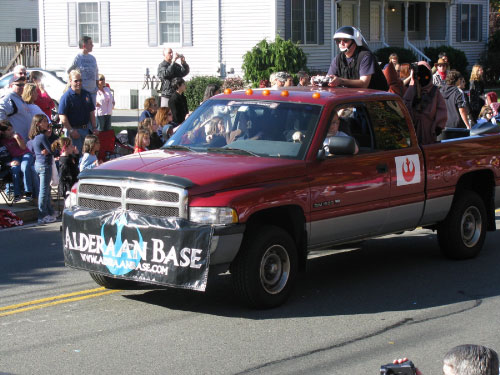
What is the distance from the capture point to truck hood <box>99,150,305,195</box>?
698 cm

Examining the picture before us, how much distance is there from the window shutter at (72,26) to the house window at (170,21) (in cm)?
352

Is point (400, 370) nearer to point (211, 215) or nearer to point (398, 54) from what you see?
point (211, 215)

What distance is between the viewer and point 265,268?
7305 mm

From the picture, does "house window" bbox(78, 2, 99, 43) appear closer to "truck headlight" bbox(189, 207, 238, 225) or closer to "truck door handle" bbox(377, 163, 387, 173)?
"truck door handle" bbox(377, 163, 387, 173)

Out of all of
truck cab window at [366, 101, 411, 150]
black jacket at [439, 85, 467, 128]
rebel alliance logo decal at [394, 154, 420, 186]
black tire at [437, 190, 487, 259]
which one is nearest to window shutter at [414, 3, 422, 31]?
black jacket at [439, 85, 467, 128]

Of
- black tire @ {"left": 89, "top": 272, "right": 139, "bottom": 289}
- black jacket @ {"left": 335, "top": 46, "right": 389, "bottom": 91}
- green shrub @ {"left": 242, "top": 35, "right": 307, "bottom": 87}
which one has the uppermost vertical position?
green shrub @ {"left": 242, "top": 35, "right": 307, "bottom": 87}

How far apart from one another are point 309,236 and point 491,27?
42.5 m

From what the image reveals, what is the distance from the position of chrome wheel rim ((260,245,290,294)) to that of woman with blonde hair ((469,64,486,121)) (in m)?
12.5

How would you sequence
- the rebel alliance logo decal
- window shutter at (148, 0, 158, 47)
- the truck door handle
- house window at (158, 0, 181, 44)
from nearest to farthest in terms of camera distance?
the truck door handle, the rebel alliance logo decal, house window at (158, 0, 181, 44), window shutter at (148, 0, 158, 47)

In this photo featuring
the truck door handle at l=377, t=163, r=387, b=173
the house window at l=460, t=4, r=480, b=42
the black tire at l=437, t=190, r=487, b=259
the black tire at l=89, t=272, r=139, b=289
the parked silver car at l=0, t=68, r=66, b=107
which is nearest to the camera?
the black tire at l=89, t=272, r=139, b=289

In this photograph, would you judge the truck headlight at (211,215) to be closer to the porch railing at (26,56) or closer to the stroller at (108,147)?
the stroller at (108,147)

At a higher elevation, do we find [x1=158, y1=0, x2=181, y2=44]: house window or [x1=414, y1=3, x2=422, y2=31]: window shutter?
[x1=414, y1=3, x2=422, y2=31]: window shutter

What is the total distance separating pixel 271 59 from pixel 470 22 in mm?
14938

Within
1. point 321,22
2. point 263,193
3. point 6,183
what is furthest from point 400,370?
point 321,22
